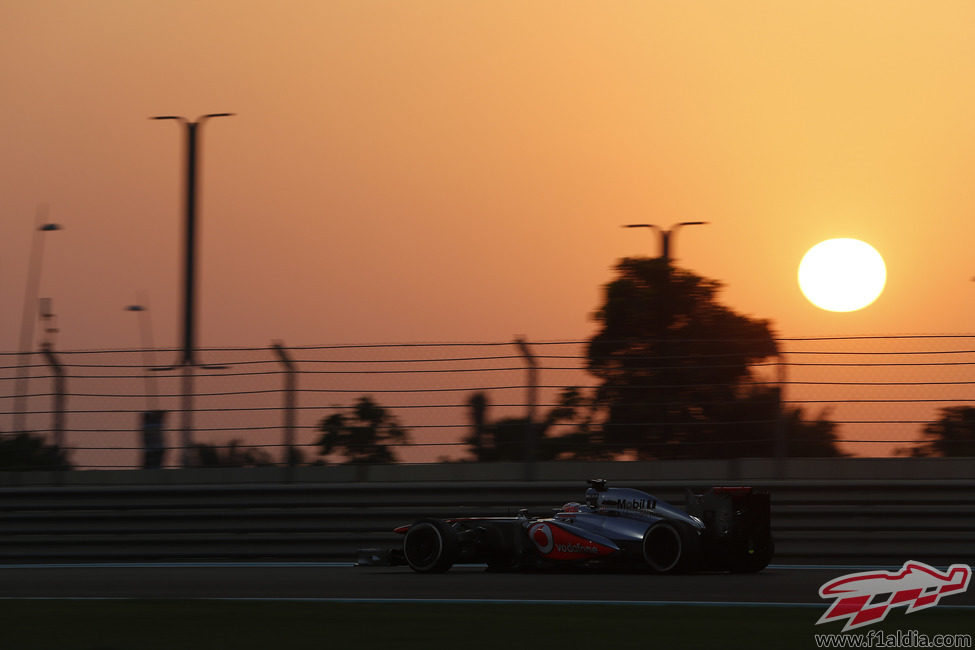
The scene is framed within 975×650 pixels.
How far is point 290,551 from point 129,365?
2650 mm

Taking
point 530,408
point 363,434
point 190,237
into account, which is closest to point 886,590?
point 530,408

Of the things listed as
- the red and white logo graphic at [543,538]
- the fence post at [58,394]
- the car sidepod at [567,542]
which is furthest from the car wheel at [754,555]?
the fence post at [58,394]

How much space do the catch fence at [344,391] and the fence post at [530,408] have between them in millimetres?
23

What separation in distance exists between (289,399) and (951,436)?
6.59 metres

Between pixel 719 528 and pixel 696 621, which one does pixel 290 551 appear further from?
pixel 696 621

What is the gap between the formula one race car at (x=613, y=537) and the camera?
10.8 metres

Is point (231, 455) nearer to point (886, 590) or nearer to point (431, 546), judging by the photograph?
point (431, 546)

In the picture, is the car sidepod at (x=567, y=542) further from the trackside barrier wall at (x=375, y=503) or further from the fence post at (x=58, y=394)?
the fence post at (x=58, y=394)

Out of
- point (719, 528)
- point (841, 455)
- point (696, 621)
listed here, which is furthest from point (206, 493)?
point (696, 621)

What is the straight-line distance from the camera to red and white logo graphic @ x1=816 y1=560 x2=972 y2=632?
7.46 m

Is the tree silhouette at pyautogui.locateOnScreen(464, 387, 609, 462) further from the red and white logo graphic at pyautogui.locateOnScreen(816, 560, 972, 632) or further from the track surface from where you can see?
the red and white logo graphic at pyautogui.locateOnScreen(816, 560, 972, 632)

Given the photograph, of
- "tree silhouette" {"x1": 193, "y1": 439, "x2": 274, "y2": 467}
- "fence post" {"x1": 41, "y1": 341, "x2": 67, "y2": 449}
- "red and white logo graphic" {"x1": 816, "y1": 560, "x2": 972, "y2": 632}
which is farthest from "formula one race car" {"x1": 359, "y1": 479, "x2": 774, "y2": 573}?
"fence post" {"x1": 41, "y1": 341, "x2": 67, "y2": 449}

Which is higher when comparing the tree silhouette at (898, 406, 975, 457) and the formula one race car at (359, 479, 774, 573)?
the tree silhouette at (898, 406, 975, 457)

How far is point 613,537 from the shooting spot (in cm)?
1099
